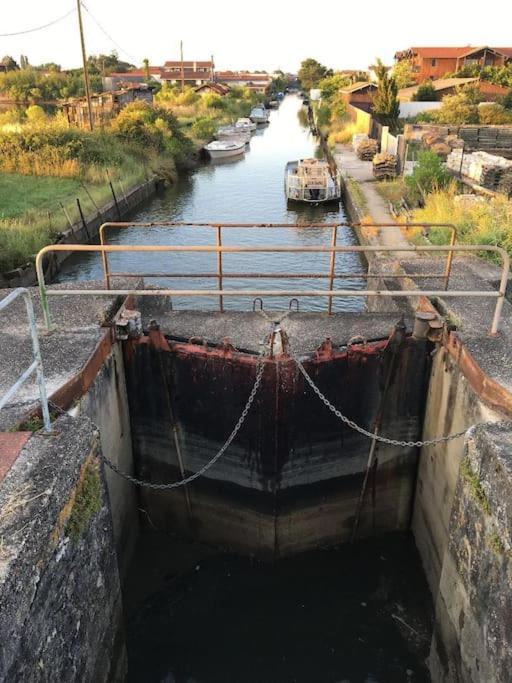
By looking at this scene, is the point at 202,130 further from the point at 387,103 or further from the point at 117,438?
the point at 117,438

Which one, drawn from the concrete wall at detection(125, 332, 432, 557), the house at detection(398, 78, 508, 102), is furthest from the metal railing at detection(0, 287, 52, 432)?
the house at detection(398, 78, 508, 102)

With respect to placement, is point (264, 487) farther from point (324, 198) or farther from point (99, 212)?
point (324, 198)

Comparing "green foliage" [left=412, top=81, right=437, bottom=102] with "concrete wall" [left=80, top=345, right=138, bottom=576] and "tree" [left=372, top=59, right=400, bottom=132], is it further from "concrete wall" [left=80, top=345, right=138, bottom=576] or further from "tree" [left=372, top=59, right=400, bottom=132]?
"concrete wall" [left=80, top=345, right=138, bottom=576]

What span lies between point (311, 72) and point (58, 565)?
14505cm

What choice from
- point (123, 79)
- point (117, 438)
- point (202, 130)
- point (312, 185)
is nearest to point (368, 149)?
point (312, 185)

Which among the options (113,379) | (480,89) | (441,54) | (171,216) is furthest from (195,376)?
(441,54)

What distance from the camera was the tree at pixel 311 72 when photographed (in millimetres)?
132075

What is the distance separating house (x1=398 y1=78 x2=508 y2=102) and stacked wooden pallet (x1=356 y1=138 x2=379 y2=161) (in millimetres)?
12081

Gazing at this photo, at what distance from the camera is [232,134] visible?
5066 cm

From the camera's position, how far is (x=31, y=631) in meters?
3.49

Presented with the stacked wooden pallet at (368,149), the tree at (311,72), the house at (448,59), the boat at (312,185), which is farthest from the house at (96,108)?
the tree at (311,72)

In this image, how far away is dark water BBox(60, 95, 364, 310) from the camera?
53.0 feet

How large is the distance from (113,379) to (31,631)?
355 centimetres

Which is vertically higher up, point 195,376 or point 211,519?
point 195,376
